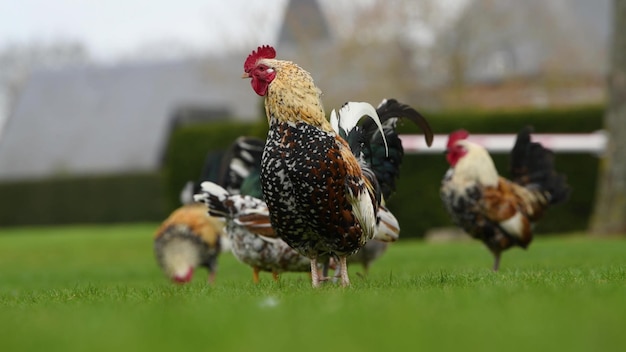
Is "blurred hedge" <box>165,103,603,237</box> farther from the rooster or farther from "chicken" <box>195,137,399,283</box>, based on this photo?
the rooster

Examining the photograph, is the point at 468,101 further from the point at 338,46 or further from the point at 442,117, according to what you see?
the point at 442,117

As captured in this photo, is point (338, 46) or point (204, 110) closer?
point (338, 46)

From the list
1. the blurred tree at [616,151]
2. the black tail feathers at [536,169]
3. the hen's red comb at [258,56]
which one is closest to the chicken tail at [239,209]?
the hen's red comb at [258,56]

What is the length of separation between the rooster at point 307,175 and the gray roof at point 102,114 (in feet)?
152

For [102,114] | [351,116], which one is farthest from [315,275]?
[102,114]

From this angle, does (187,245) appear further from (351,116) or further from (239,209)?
(351,116)

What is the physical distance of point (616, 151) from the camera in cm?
2080

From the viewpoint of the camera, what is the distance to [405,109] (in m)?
8.74

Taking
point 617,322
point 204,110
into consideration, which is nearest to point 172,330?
point 617,322

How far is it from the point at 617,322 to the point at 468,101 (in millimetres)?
35808

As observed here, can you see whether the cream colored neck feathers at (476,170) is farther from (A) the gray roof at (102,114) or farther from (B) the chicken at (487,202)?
(A) the gray roof at (102,114)

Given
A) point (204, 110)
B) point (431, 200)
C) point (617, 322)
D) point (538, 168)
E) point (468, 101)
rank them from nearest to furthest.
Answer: point (617, 322), point (538, 168), point (431, 200), point (468, 101), point (204, 110)

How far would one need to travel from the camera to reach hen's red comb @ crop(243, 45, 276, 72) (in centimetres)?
757

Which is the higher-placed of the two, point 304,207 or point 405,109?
point 405,109
